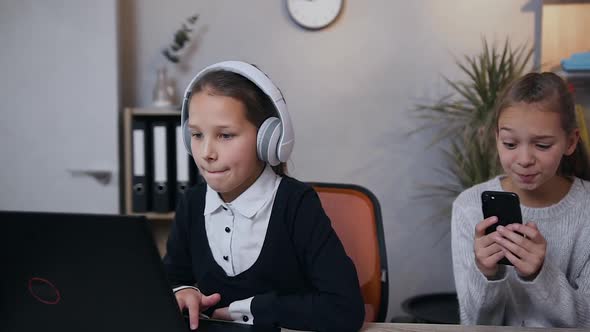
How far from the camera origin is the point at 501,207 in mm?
1312

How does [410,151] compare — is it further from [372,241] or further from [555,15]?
[372,241]

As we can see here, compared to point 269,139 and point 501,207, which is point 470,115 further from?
point 269,139

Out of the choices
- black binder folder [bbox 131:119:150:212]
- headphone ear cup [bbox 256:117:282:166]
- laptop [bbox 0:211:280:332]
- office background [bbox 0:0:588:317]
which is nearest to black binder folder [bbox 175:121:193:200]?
black binder folder [bbox 131:119:150:212]

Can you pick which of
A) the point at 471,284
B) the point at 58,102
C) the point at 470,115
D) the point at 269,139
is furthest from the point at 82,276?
the point at 470,115

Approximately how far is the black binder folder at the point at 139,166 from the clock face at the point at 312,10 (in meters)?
0.85

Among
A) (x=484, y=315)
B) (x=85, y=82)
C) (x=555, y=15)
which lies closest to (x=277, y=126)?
(x=484, y=315)

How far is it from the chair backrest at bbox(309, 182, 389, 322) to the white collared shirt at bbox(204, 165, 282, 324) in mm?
323

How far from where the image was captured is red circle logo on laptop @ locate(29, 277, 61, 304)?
937 mm

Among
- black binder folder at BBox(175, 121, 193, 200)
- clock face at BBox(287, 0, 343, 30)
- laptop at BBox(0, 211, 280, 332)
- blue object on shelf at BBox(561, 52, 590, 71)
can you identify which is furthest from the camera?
clock face at BBox(287, 0, 343, 30)

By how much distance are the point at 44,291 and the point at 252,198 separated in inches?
18.5

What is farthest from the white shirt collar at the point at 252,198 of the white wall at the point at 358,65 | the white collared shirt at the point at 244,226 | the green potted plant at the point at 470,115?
the white wall at the point at 358,65

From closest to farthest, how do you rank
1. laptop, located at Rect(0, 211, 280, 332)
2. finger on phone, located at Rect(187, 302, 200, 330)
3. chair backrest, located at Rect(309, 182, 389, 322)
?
laptop, located at Rect(0, 211, 280, 332) → finger on phone, located at Rect(187, 302, 200, 330) → chair backrest, located at Rect(309, 182, 389, 322)

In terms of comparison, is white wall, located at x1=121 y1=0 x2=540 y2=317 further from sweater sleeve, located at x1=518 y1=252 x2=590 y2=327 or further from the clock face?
sweater sleeve, located at x1=518 y1=252 x2=590 y2=327

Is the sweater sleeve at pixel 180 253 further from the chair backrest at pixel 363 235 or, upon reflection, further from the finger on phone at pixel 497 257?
the finger on phone at pixel 497 257
